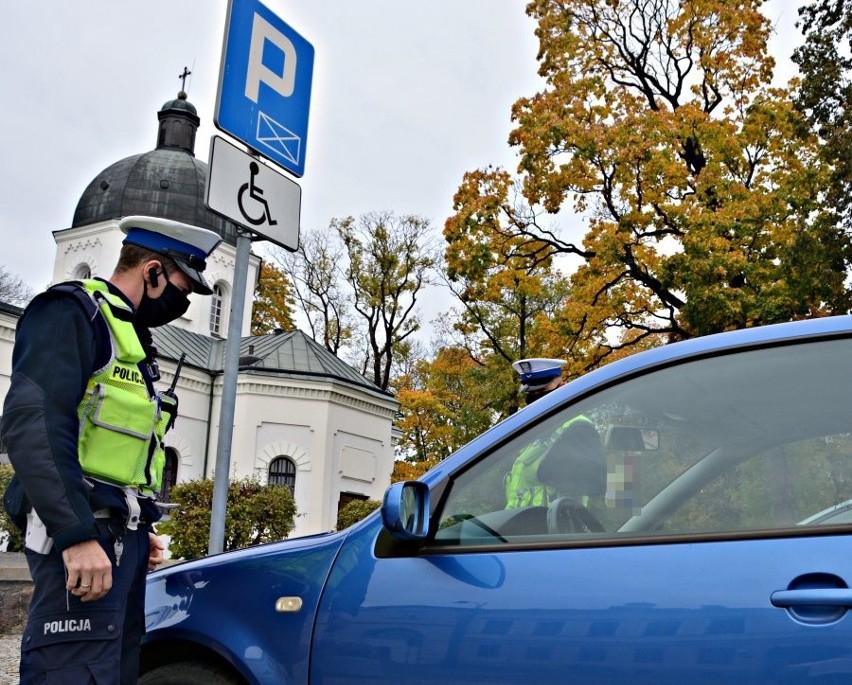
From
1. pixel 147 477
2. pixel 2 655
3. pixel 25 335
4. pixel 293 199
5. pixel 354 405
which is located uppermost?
pixel 354 405

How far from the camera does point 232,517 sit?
16.9 metres

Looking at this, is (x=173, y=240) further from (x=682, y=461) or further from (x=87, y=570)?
(x=682, y=461)

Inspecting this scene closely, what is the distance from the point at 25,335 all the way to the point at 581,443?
1.59 m

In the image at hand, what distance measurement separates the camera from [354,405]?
113ft

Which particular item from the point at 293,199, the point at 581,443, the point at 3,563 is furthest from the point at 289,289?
the point at 581,443

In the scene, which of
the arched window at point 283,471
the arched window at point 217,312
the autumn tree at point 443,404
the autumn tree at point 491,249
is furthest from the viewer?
the arched window at point 217,312

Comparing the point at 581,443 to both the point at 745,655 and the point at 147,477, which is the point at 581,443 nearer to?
the point at 745,655

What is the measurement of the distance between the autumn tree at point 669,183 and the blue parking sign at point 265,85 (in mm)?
13493

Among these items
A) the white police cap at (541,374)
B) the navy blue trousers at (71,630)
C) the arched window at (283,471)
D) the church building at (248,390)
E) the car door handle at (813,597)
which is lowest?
the navy blue trousers at (71,630)

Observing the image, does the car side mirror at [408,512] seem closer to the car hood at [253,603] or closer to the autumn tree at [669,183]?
the car hood at [253,603]

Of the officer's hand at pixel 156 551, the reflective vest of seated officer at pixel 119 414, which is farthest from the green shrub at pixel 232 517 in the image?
the reflective vest of seated officer at pixel 119 414

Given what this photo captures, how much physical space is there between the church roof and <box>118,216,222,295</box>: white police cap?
30383 millimetres

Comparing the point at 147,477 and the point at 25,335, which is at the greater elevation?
the point at 25,335

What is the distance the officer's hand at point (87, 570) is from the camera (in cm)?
236
